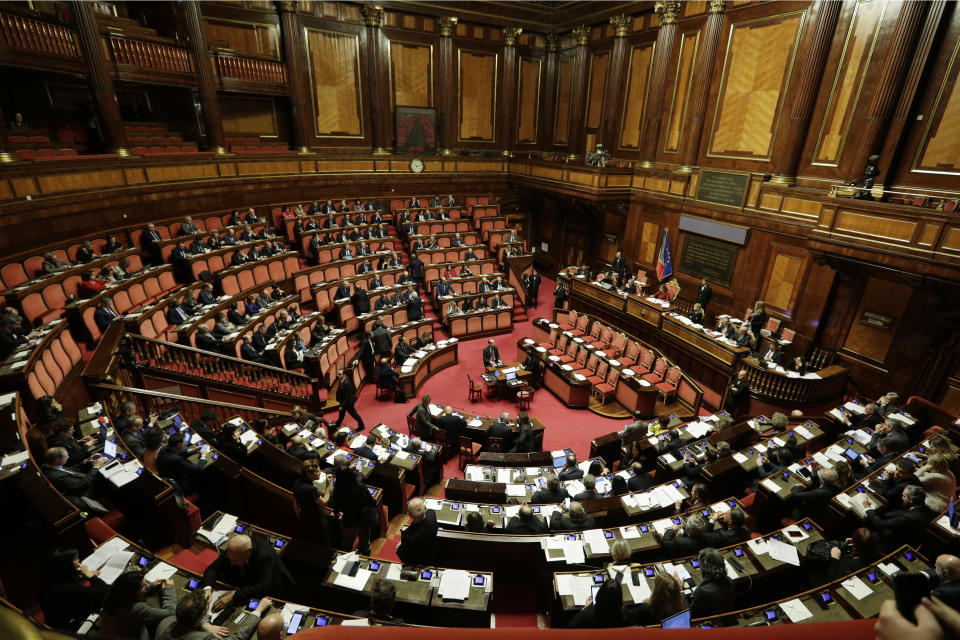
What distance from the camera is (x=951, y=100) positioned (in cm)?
735

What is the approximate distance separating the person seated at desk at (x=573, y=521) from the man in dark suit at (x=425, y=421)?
2855 millimetres

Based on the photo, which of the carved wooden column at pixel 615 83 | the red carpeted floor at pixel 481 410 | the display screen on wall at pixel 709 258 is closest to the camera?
the red carpeted floor at pixel 481 410

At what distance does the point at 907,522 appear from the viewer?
400cm

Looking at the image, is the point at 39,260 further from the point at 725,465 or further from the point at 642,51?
the point at 642,51

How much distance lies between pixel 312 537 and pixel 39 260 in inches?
278

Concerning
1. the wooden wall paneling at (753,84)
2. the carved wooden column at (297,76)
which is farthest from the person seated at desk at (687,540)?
the carved wooden column at (297,76)

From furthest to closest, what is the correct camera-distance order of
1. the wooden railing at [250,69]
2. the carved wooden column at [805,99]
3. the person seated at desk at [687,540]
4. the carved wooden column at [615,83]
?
the carved wooden column at [615,83] → the wooden railing at [250,69] → the carved wooden column at [805,99] → the person seated at desk at [687,540]

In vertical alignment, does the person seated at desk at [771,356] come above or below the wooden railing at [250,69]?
below

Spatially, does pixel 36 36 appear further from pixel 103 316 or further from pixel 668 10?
pixel 668 10

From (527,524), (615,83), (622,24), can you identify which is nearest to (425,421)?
(527,524)

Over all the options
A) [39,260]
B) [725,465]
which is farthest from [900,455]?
[39,260]

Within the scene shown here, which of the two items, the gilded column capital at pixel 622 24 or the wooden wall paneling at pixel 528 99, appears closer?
the gilded column capital at pixel 622 24

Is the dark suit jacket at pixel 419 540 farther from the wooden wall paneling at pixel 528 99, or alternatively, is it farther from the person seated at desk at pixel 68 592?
the wooden wall paneling at pixel 528 99

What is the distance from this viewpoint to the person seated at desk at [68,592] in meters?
2.96
